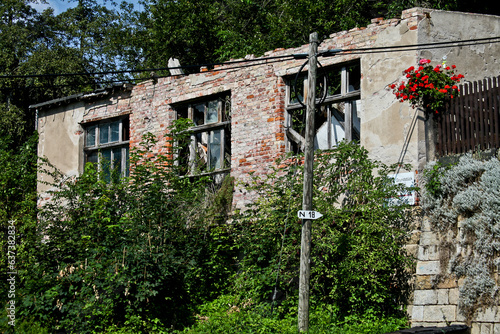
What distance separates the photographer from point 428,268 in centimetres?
935

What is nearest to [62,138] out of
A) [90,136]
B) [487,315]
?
[90,136]

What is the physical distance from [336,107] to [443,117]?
99.3 inches

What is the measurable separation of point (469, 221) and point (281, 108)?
16.9ft

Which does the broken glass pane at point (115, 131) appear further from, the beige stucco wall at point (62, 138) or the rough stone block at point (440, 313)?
the rough stone block at point (440, 313)

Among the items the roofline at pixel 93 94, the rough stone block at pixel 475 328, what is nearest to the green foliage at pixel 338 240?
the rough stone block at pixel 475 328

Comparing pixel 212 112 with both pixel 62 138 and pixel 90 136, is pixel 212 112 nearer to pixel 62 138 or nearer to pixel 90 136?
pixel 90 136

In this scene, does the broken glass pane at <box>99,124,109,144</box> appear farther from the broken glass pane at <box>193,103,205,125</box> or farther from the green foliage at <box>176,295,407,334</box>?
the green foliage at <box>176,295,407,334</box>

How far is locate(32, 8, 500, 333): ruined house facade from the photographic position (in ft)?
35.8

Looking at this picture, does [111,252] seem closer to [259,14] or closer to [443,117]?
[443,117]

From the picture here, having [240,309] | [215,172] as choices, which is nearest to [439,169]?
[240,309]

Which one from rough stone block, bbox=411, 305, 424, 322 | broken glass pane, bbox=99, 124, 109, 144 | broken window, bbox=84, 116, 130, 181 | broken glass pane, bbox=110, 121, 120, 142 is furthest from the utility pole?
broken glass pane, bbox=99, 124, 109, 144

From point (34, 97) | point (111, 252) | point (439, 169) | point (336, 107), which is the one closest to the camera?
point (439, 169)

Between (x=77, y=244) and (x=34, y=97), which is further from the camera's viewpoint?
(x=34, y=97)

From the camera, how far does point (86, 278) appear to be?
1109 centimetres
